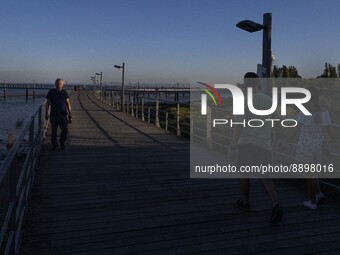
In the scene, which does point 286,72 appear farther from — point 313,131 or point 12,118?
point 313,131

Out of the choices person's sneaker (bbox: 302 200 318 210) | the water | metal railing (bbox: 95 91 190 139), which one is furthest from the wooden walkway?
metal railing (bbox: 95 91 190 139)

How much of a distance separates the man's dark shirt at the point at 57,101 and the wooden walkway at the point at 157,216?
134cm

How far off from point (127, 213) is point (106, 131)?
26.8 feet

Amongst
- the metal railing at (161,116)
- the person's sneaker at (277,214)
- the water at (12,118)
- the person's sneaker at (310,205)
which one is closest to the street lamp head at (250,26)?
the person's sneaker at (310,205)

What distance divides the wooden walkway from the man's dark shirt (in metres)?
1.34

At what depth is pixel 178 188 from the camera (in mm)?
5215

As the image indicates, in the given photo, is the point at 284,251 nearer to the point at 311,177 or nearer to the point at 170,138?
the point at 311,177

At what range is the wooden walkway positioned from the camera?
3.32m

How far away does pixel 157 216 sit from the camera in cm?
405


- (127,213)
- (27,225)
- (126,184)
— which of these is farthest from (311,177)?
(27,225)

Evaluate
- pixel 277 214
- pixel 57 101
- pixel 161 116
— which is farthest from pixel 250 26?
pixel 161 116

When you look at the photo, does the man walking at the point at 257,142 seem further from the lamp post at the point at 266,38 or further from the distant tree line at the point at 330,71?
the distant tree line at the point at 330,71

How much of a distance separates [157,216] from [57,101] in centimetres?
436

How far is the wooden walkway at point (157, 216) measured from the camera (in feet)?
10.9
